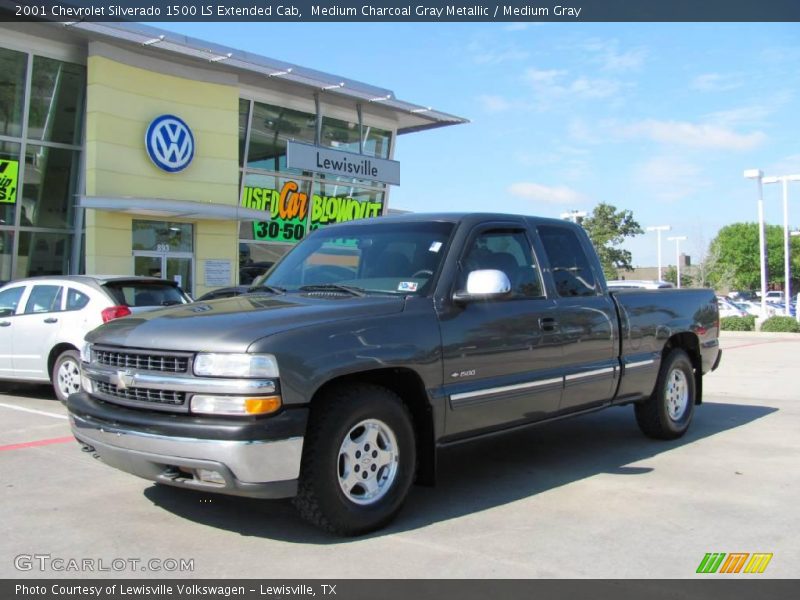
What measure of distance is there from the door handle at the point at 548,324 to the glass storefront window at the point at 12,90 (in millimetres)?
16536

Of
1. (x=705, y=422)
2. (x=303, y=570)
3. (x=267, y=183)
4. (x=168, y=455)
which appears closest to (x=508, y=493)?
(x=303, y=570)

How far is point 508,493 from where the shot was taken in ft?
17.6

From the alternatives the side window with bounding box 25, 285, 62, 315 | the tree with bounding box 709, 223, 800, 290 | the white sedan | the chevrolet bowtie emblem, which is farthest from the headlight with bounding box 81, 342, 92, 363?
the tree with bounding box 709, 223, 800, 290

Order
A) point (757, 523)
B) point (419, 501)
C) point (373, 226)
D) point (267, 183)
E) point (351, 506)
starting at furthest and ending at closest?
point (267, 183) < point (373, 226) < point (419, 501) < point (757, 523) < point (351, 506)

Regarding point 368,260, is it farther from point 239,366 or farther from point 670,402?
point 670,402

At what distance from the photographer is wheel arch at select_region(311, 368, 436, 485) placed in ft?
15.2

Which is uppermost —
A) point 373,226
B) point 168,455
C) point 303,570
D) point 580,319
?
point 373,226

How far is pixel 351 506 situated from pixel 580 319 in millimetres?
2497

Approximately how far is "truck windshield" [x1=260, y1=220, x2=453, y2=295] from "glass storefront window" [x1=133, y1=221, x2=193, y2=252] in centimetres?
1425

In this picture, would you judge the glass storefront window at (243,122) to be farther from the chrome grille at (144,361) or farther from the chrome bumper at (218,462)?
the chrome bumper at (218,462)

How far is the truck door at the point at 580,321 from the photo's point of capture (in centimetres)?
574

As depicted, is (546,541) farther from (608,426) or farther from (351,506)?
(608,426)

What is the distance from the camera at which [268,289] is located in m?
5.45

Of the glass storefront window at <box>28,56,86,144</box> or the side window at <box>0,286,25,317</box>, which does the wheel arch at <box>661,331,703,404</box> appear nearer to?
the side window at <box>0,286,25,317</box>
